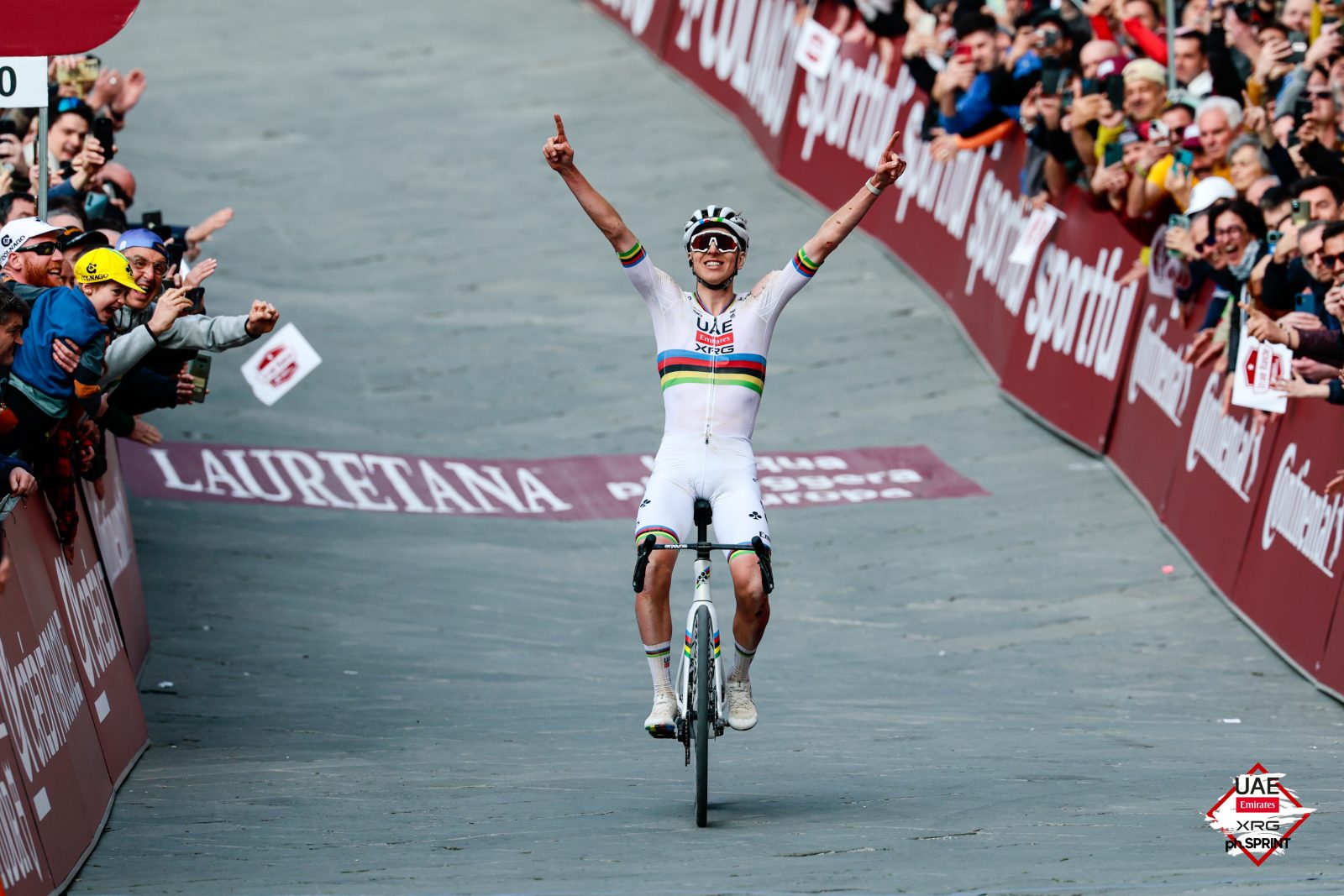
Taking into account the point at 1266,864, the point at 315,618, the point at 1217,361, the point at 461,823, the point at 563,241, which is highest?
the point at 1266,864

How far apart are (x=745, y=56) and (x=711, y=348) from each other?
15677 millimetres

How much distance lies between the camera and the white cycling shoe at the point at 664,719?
870cm

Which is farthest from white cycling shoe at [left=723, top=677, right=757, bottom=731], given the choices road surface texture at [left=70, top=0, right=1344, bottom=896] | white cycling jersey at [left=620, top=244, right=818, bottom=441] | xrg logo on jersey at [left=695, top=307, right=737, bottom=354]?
xrg logo on jersey at [left=695, top=307, right=737, bottom=354]

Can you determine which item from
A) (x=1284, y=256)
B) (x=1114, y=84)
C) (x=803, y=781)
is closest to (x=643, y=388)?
(x=1114, y=84)

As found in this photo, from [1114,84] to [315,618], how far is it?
6606mm

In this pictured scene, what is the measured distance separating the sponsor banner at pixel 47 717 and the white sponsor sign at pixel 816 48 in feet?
46.0

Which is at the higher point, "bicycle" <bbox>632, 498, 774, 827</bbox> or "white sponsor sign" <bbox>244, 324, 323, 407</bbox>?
"bicycle" <bbox>632, 498, 774, 827</bbox>

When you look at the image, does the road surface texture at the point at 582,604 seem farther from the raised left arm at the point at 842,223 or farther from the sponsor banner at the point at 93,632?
the raised left arm at the point at 842,223

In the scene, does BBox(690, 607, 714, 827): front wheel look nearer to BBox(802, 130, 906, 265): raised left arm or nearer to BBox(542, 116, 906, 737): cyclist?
BBox(542, 116, 906, 737): cyclist

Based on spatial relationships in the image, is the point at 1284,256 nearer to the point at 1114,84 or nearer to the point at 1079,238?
the point at 1114,84

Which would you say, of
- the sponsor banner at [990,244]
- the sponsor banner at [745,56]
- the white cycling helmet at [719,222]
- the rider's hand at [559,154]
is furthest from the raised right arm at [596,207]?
the sponsor banner at [745,56]

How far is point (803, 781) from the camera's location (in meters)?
9.57

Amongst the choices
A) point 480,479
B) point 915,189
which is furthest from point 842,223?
point 915,189

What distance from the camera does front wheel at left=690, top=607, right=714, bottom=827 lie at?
8344 mm
